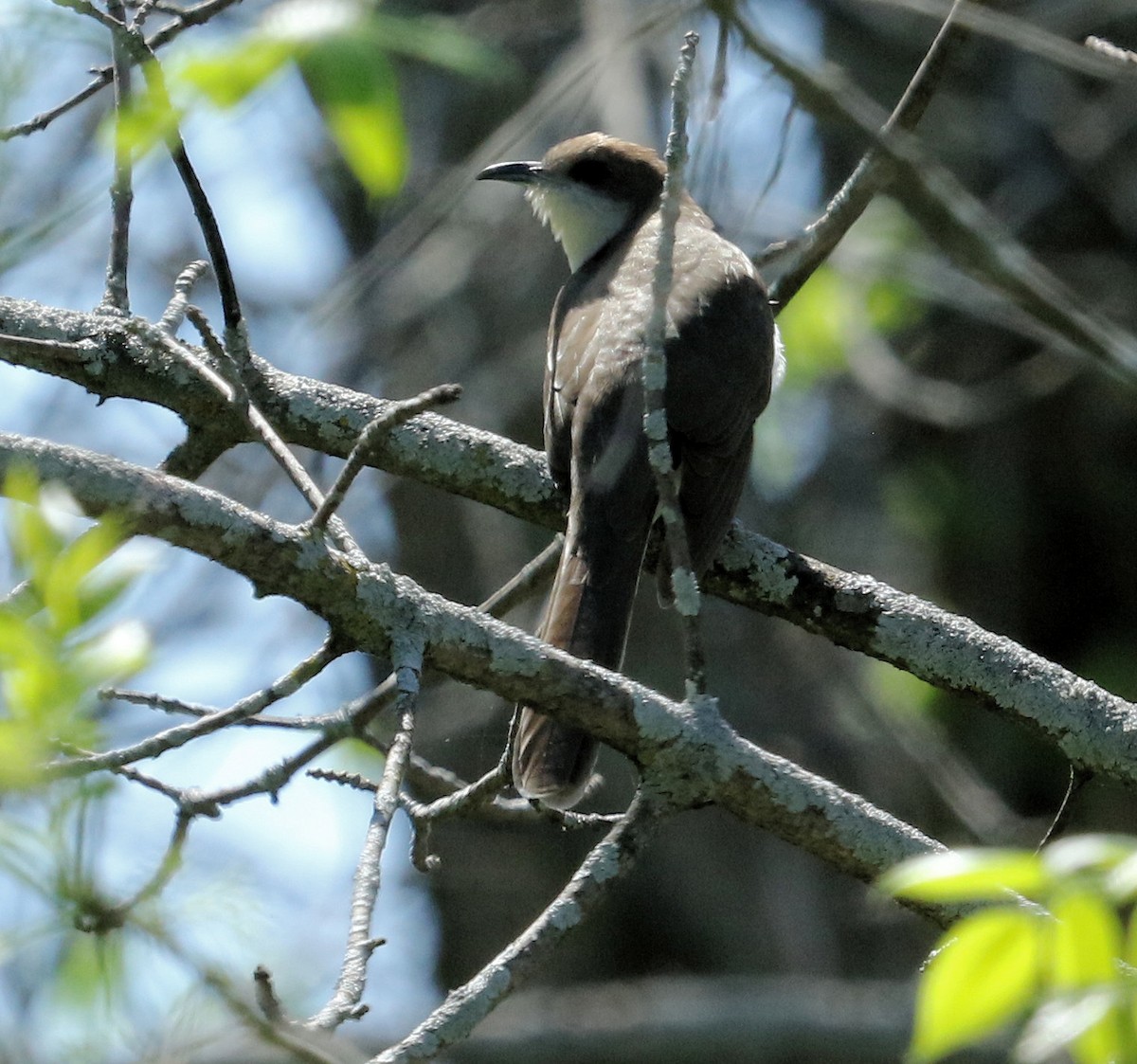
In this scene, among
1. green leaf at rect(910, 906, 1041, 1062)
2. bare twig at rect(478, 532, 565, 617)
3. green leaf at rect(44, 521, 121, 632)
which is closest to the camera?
green leaf at rect(910, 906, 1041, 1062)

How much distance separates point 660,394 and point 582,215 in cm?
310

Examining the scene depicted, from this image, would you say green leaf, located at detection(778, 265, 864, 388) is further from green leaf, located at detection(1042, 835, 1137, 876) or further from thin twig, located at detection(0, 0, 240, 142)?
green leaf, located at detection(1042, 835, 1137, 876)

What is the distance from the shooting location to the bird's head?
581cm

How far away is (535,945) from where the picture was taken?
2.40 m

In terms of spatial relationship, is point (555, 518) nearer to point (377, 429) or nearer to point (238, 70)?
point (377, 429)

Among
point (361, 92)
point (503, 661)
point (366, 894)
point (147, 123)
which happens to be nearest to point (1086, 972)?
point (366, 894)

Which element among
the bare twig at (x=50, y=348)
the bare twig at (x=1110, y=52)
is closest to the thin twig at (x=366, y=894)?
the bare twig at (x=50, y=348)

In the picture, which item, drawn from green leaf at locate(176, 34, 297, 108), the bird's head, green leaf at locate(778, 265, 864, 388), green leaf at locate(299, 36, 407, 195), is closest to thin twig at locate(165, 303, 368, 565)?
green leaf at locate(176, 34, 297, 108)

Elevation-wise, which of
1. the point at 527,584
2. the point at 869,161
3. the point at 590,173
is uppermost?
the point at 590,173

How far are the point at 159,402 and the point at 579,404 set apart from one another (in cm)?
115

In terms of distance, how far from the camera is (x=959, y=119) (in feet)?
26.6

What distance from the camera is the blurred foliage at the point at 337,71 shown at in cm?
195

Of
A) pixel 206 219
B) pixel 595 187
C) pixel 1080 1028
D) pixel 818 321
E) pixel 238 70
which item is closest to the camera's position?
pixel 1080 1028

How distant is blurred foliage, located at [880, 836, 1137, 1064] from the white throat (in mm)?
4524
